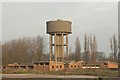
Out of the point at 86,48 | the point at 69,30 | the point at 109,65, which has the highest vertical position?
the point at 69,30

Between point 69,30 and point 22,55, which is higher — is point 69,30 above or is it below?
above

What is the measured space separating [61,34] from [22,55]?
1632cm

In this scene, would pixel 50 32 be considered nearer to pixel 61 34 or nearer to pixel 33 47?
pixel 61 34

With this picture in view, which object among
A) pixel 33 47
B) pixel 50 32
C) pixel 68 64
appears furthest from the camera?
pixel 33 47

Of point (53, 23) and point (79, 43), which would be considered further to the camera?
point (79, 43)

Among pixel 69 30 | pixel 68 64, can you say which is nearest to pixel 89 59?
pixel 68 64

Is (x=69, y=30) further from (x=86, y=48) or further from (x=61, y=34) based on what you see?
(x=86, y=48)

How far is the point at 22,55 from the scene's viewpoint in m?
69.1

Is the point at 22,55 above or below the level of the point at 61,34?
below

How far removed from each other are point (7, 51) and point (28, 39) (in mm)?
8222

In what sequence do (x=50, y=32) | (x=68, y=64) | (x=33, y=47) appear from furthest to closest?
(x=33, y=47), (x=68, y=64), (x=50, y=32)

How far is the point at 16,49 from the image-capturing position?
2702 inches

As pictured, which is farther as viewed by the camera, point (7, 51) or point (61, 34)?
point (7, 51)

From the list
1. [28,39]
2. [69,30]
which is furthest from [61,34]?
[28,39]
